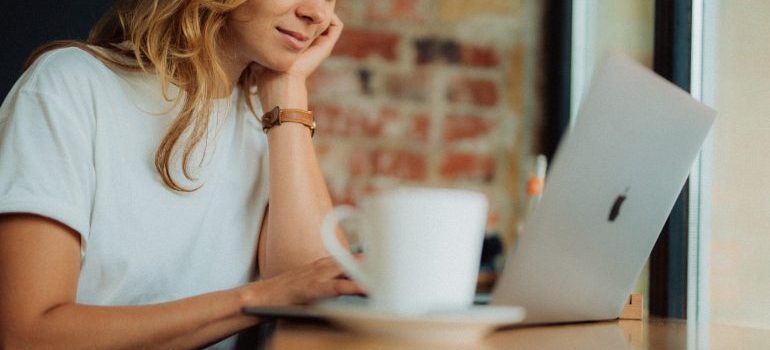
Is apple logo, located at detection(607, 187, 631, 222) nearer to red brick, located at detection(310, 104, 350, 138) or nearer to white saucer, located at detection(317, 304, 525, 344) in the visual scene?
white saucer, located at detection(317, 304, 525, 344)

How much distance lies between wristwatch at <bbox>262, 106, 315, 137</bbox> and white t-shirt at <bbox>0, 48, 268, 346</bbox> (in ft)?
0.19

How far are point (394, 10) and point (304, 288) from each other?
4.19ft

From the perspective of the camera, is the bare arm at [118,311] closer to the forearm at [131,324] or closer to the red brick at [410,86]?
the forearm at [131,324]

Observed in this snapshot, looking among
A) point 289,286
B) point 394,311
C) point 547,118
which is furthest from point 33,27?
point 547,118

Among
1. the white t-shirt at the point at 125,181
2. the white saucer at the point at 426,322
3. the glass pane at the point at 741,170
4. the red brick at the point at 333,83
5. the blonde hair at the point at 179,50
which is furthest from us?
the red brick at the point at 333,83

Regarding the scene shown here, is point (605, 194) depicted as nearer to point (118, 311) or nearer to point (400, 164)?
point (118, 311)

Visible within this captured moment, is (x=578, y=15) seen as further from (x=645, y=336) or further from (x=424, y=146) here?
(x=645, y=336)

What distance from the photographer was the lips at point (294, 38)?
1142mm

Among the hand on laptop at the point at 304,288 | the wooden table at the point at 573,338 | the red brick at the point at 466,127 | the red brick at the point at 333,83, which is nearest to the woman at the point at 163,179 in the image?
the hand on laptop at the point at 304,288

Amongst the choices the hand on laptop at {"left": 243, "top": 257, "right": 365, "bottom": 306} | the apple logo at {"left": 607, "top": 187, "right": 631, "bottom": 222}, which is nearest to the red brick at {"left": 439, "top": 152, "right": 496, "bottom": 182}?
the hand on laptop at {"left": 243, "top": 257, "right": 365, "bottom": 306}

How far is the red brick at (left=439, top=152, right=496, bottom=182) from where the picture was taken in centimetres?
195

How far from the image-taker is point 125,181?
3.28 ft

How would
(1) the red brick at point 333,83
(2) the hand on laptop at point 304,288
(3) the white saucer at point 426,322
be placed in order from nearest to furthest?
(3) the white saucer at point 426,322, (2) the hand on laptop at point 304,288, (1) the red brick at point 333,83

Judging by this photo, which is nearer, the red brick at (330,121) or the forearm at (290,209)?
the forearm at (290,209)
